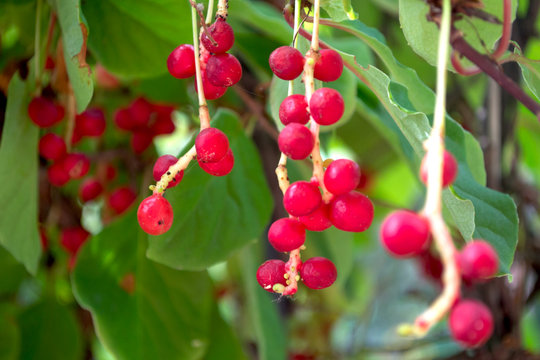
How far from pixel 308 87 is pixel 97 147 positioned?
0.61 metres

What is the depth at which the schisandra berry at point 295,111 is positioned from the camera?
1.01ft

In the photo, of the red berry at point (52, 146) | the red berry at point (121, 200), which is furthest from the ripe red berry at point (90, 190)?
the red berry at point (52, 146)

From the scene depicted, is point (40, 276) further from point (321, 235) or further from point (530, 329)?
point (530, 329)

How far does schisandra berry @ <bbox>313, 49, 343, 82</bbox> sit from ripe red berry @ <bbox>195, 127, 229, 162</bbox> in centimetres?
6

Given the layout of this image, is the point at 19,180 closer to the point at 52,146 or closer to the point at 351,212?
the point at 52,146

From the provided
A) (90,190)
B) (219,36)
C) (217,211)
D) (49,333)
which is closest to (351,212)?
(219,36)

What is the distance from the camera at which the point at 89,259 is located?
660mm

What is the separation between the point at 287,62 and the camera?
0.32 meters

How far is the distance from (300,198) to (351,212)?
26 millimetres

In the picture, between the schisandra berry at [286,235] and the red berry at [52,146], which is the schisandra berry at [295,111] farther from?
the red berry at [52,146]

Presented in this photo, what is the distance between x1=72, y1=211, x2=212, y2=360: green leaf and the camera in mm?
634

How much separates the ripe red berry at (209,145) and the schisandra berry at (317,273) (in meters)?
0.07

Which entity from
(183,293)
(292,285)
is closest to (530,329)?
(183,293)

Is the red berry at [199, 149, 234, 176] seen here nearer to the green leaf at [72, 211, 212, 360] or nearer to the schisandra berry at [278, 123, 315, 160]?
the schisandra berry at [278, 123, 315, 160]
